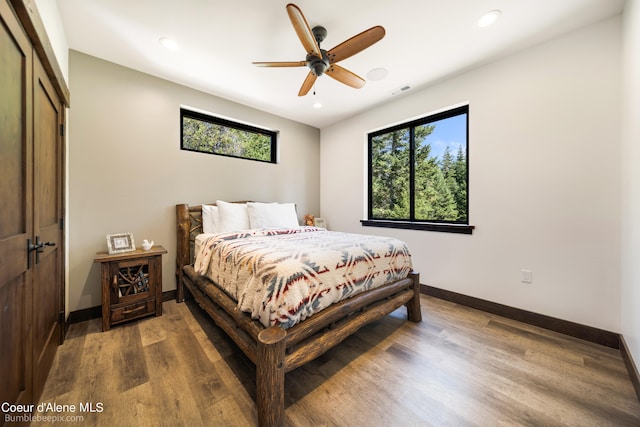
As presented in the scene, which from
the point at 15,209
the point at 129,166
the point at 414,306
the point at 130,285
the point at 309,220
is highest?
the point at 129,166

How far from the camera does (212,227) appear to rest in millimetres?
2926

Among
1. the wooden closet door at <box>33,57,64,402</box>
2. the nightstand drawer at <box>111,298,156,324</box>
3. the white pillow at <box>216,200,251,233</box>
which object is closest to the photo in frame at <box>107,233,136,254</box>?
the wooden closet door at <box>33,57,64,402</box>

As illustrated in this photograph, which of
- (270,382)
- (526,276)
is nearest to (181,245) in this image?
(270,382)

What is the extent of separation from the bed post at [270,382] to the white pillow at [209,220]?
2046mm

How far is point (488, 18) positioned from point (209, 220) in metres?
3.38

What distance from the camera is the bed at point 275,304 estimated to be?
3.94 feet

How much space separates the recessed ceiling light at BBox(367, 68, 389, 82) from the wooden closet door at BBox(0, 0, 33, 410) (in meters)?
2.66

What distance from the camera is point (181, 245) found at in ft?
9.20

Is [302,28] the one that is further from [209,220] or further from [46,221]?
[209,220]

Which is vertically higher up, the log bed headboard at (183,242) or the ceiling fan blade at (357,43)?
the ceiling fan blade at (357,43)

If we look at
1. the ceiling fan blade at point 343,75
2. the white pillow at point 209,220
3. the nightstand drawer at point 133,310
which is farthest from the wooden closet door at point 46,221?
the ceiling fan blade at point 343,75

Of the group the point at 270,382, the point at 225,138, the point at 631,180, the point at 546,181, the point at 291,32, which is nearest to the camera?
the point at 270,382

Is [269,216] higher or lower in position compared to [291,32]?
lower

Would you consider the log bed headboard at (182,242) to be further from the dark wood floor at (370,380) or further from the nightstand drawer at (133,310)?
the dark wood floor at (370,380)
